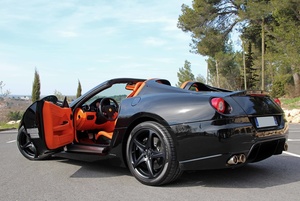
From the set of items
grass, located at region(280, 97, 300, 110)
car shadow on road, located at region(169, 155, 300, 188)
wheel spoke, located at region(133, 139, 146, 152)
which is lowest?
grass, located at region(280, 97, 300, 110)

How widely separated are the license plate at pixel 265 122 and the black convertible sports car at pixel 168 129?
0.5 inches

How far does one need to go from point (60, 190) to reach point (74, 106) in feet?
5.00

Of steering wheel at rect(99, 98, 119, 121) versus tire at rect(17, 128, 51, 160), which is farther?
tire at rect(17, 128, 51, 160)

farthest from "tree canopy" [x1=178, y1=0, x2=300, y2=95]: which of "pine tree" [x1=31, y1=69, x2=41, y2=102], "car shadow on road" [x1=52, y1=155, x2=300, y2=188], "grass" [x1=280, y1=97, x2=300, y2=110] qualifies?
"car shadow on road" [x1=52, y1=155, x2=300, y2=188]

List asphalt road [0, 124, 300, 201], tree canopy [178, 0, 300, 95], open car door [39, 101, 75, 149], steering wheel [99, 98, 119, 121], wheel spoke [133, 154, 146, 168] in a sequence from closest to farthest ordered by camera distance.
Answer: asphalt road [0, 124, 300, 201]
wheel spoke [133, 154, 146, 168]
open car door [39, 101, 75, 149]
steering wheel [99, 98, 119, 121]
tree canopy [178, 0, 300, 95]

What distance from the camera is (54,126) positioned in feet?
14.6

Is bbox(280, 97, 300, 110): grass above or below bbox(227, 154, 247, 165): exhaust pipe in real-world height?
below

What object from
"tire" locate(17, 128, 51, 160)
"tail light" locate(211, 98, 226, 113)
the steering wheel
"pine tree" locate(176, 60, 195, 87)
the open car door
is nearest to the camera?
"tail light" locate(211, 98, 226, 113)

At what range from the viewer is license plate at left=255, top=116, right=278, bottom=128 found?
377 centimetres

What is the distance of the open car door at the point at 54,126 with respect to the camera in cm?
443

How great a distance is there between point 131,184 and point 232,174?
1291mm

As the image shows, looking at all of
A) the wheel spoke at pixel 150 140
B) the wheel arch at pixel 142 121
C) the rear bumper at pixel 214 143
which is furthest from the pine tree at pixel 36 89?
the rear bumper at pixel 214 143

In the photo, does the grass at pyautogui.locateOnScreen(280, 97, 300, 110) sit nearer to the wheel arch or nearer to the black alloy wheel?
the black alloy wheel

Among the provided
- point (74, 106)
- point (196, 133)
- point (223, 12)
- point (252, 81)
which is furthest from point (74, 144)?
point (252, 81)
